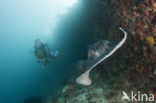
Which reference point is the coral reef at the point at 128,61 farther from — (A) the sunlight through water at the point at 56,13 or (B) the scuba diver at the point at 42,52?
(A) the sunlight through water at the point at 56,13

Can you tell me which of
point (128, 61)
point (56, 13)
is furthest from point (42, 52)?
point (56, 13)

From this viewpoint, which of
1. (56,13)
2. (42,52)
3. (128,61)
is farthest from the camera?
(56,13)

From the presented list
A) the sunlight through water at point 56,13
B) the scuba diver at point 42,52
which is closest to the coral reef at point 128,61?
the scuba diver at point 42,52

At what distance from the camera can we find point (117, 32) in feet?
19.5

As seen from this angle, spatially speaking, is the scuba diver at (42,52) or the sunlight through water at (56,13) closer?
the scuba diver at (42,52)

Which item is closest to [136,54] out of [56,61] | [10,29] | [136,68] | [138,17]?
[136,68]

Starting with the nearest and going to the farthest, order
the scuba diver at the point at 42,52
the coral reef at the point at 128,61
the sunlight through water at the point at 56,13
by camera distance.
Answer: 1. the coral reef at the point at 128,61
2. the scuba diver at the point at 42,52
3. the sunlight through water at the point at 56,13

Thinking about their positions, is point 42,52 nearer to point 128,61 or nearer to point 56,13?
point 128,61

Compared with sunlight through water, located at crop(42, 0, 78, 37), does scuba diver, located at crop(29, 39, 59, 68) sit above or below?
below

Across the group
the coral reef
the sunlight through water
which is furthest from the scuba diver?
the sunlight through water

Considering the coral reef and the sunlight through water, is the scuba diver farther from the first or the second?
the sunlight through water

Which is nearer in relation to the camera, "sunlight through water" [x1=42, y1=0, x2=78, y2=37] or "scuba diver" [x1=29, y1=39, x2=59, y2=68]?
"scuba diver" [x1=29, y1=39, x2=59, y2=68]

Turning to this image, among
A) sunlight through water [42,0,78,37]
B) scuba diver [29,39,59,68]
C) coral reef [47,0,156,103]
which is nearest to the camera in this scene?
coral reef [47,0,156,103]

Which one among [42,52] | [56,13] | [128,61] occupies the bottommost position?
[128,61]
